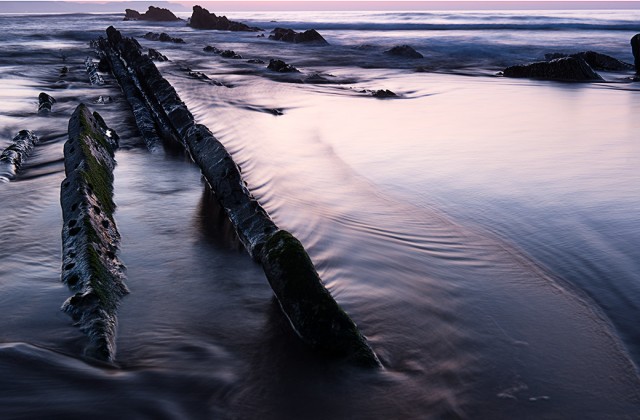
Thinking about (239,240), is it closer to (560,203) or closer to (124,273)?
(124,273)

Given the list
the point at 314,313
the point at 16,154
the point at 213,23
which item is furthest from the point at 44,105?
the point at 213,23

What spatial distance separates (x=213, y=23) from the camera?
185ft

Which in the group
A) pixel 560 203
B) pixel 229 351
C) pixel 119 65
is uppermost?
pixel 119 65

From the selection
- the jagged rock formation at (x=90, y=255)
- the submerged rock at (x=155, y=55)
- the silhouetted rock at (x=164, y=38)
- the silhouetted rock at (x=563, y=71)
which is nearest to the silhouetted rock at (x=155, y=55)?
the submerged rock at (x=155, y=55)

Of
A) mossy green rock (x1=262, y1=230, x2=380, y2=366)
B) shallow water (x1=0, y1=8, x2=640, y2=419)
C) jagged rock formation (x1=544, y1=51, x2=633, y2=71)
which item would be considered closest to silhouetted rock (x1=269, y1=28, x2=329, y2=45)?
jagged rock formation (x1=544, y1=51, x2=633, y2=71)

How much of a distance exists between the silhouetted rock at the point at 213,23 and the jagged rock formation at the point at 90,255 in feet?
167

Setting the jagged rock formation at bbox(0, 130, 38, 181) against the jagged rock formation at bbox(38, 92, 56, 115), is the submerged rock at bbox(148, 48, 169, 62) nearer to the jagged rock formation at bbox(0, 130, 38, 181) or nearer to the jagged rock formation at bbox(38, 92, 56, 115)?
the jagged rock formation at bbox(38, 92, 56, 115)

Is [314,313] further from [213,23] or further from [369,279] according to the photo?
[213,23]

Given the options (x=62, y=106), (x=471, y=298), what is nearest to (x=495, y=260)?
(x=471, y=298)

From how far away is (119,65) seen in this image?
567 inches

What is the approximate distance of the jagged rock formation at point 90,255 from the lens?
11.9 ft

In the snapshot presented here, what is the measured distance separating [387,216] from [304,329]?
2970 mm

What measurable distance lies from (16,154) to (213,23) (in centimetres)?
5200

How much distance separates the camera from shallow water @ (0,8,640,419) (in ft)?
10.6
